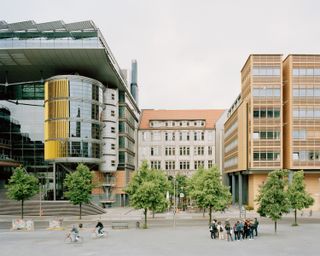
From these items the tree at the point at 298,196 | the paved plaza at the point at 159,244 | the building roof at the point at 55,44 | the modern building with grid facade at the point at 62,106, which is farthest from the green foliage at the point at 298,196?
the modern building with grid facade at the point at 62,106

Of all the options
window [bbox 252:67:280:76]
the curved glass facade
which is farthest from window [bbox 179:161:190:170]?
window [bbox 252:67:280:76]

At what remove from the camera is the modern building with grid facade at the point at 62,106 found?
268 ft

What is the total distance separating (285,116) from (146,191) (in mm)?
43005

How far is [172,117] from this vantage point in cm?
12794

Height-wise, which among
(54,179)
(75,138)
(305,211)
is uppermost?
(75,138)

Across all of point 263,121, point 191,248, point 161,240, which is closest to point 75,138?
point 263,121

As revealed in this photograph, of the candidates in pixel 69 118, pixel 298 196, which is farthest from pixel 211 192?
pixel 69 118

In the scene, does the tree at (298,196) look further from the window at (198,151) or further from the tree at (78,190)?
the window at (198,151)

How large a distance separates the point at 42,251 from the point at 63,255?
2.65 meters

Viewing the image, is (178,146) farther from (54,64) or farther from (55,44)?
(55,44)

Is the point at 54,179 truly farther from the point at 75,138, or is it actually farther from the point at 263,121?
the point at 263,121

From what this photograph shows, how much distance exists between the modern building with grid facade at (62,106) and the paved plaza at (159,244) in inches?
1688

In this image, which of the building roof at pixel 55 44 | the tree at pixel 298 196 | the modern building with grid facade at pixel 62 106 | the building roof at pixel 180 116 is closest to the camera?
the tree at pixel 298 196

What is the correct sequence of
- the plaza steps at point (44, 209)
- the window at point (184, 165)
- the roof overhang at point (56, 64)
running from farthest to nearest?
the window at point (184, 165) < the roof overhang at point (56, 64) < the plaza steps at point (44, 209)
